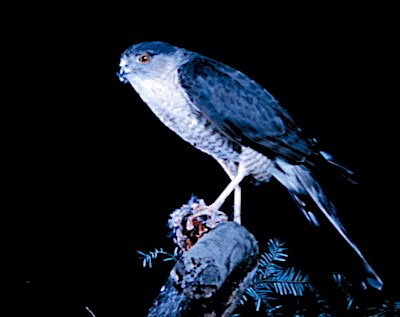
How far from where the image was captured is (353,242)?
3.64 ft

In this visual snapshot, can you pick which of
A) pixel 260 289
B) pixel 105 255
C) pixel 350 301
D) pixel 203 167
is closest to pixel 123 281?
pixel 105 255

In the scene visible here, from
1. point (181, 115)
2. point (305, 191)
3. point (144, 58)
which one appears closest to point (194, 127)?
point (181, 115)

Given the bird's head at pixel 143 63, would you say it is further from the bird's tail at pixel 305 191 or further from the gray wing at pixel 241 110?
the bird's tail at pixel 305 191

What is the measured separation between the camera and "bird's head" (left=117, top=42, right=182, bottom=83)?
1.23 m

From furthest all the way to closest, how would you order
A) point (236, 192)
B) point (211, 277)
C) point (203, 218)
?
point (236, 192) → point (203, 218) → point (211, 277)

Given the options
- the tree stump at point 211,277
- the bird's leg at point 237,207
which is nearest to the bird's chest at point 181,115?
the bird's leg at point 237,207

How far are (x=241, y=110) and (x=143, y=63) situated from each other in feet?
1.07

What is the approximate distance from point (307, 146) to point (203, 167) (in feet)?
2.31

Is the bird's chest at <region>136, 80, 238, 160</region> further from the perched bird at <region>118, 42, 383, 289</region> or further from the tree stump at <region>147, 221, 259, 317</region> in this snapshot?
the tree stump at <region>147, 221, 259, 317</region>

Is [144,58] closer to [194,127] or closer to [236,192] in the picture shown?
[194,127]

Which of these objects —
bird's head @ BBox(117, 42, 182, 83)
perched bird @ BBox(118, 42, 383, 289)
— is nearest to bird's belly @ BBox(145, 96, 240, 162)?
perched bird @ BBox(118, 42, 383, 289)

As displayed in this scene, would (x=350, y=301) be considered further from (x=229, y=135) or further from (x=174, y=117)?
(x=174, y=117)

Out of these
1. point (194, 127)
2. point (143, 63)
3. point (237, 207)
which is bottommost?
point (237, 207)

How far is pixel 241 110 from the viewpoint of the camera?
125cm
